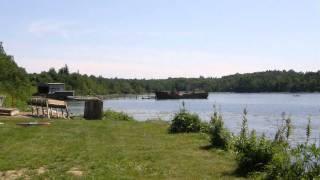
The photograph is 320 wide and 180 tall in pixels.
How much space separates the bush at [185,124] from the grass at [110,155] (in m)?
1.33

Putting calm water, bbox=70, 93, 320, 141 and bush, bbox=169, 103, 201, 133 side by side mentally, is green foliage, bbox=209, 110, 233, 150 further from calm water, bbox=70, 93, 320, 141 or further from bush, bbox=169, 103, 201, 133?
bush, bbox=169, 103, 201, 133

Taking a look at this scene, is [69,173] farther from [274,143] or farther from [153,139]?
[153,139]

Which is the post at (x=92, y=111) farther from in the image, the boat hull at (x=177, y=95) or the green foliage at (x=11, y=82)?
the boat hull at (x=177, y=95)

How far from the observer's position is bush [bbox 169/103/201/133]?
62.3 ft

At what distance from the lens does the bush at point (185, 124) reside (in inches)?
747

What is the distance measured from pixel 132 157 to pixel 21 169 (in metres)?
2.62

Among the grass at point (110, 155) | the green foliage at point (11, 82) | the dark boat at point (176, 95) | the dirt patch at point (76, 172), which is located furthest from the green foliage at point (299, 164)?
the dark boat at point (176, 95)

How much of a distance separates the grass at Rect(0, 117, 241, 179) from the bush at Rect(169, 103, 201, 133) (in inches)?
52.4

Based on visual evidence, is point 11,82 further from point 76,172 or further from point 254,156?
point 254,156

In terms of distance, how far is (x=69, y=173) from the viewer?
399 inches

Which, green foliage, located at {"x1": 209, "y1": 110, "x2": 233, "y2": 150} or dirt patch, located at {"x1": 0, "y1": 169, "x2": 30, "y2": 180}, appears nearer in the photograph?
dirt patch, located at {"x1": 0, "y1": 169, "x2": 30, "y2": 180}

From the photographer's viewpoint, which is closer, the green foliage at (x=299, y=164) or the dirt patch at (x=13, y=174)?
the green foliage at (x=299, y=164)

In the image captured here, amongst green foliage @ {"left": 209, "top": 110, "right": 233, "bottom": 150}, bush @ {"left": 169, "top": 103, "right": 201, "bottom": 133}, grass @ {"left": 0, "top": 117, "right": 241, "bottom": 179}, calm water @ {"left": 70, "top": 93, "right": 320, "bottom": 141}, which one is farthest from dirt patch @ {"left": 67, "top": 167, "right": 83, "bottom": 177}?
bush @ {"left": 169, "top": 103, "right": 201, "bottom": 133}

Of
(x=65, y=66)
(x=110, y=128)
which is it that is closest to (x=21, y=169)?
(x=110, y=128)
